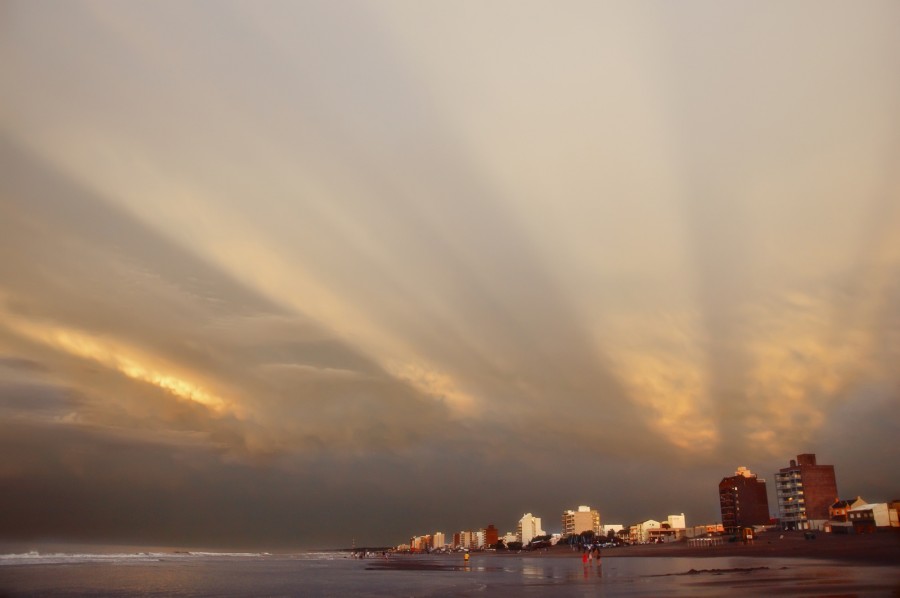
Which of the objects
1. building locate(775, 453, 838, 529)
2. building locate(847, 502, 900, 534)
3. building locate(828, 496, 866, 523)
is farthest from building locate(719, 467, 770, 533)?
building locate(847, 502, 900, 534)

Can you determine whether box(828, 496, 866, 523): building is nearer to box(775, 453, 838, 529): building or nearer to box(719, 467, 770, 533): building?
box(775, 453, 838, 529): building

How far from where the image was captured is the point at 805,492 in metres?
146

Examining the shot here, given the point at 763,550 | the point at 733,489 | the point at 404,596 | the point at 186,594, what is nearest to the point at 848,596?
the point at 404,596

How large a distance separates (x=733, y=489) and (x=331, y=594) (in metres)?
183

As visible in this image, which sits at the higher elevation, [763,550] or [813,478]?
[813,478]

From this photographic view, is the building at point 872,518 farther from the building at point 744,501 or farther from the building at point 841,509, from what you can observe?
the building at point 744,501

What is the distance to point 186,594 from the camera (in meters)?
40.2

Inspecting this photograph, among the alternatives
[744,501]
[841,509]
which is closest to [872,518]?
[841,509]

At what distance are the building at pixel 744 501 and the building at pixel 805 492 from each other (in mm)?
30669

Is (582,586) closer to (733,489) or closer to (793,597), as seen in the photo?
(793,597)

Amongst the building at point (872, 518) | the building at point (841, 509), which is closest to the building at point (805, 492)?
the building at point (841, 509)

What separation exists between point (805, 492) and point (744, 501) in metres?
45.7

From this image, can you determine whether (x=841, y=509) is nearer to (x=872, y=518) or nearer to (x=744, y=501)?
(x=872, y=518)

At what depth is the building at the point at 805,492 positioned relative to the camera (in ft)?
471
